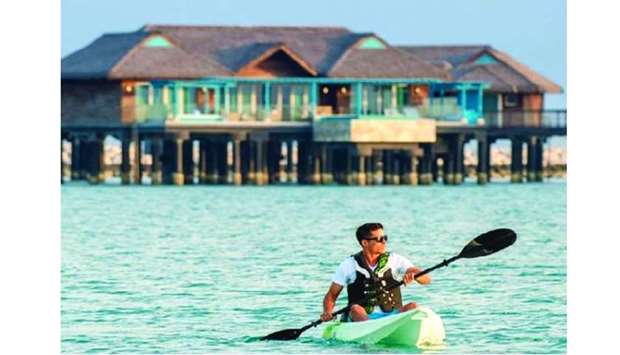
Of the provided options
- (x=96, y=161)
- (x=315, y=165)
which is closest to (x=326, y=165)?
(x=315, y=165)

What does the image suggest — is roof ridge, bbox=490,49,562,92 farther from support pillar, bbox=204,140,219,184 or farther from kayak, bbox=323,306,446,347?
kayak, bbox=323,306,446,347

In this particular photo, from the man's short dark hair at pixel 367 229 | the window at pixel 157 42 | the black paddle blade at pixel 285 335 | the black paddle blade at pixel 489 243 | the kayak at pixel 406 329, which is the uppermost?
the window at pixel 157 42

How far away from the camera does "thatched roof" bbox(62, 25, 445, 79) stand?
6800cm

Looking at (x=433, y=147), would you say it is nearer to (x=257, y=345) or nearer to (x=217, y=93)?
(x=217, y=93)

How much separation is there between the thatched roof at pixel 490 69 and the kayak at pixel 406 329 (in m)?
51.1

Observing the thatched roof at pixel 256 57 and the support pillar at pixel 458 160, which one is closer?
the thatched roof at pixel 256 57

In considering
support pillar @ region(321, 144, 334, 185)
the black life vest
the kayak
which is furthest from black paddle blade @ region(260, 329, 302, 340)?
support pillar @ region(321, 144, 334, 185)

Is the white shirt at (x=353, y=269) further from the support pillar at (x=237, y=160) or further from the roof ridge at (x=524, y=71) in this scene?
the roof ridge at (x=524, y=71)

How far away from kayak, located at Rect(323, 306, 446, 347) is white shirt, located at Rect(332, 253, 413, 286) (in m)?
0.40

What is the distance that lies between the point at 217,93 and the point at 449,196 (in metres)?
8.27

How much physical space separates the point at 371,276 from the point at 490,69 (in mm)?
53657

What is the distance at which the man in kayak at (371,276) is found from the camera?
22.4 m

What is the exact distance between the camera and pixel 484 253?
2364cm

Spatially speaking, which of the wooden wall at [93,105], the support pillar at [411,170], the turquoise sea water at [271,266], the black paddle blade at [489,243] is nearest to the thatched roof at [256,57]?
the wooden wall at [93,105]
